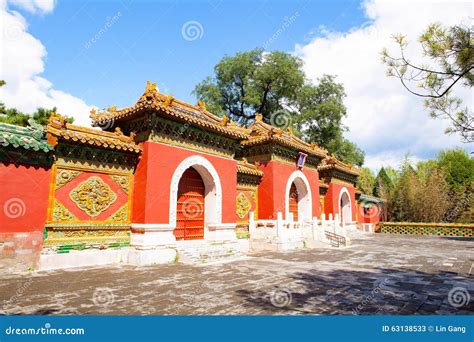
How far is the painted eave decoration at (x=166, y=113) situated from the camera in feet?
27.0

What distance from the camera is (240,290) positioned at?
516cm

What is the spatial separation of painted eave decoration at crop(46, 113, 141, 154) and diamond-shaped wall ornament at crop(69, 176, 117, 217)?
95 centimetres

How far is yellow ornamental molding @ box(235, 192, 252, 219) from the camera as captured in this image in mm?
12468

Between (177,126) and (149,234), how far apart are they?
3209 mm

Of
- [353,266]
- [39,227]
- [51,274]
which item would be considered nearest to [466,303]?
[353,266]

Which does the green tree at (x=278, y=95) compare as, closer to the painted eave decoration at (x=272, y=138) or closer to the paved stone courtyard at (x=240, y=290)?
the painted eave decoration at (x=272, y=138)

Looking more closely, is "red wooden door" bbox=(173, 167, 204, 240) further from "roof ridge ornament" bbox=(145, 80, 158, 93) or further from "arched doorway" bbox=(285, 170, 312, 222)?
"arched doorway" bbox=(285, 170, 312, 222)

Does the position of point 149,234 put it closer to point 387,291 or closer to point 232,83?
point 387,291

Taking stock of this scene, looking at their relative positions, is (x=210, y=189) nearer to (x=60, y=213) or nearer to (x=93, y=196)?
(x=93, y=196)

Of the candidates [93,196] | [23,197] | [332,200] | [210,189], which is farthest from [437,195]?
[23,197]

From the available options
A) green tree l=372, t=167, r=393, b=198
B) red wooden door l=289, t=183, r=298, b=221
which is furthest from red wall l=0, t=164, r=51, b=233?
green tree l=372, t=167, r=393, b=198

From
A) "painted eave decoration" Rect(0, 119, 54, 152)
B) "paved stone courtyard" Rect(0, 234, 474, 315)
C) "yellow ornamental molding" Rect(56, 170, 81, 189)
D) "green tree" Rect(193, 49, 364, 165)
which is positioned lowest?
"paved stone courtyard" Rect(0, 234, 474, 315)

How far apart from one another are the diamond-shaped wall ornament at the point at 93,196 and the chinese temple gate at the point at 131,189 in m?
0.03

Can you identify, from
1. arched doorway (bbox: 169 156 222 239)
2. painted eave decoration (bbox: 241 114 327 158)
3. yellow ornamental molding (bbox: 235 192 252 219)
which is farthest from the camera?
painted eave decoration (bbox: 241 114 327 158)
